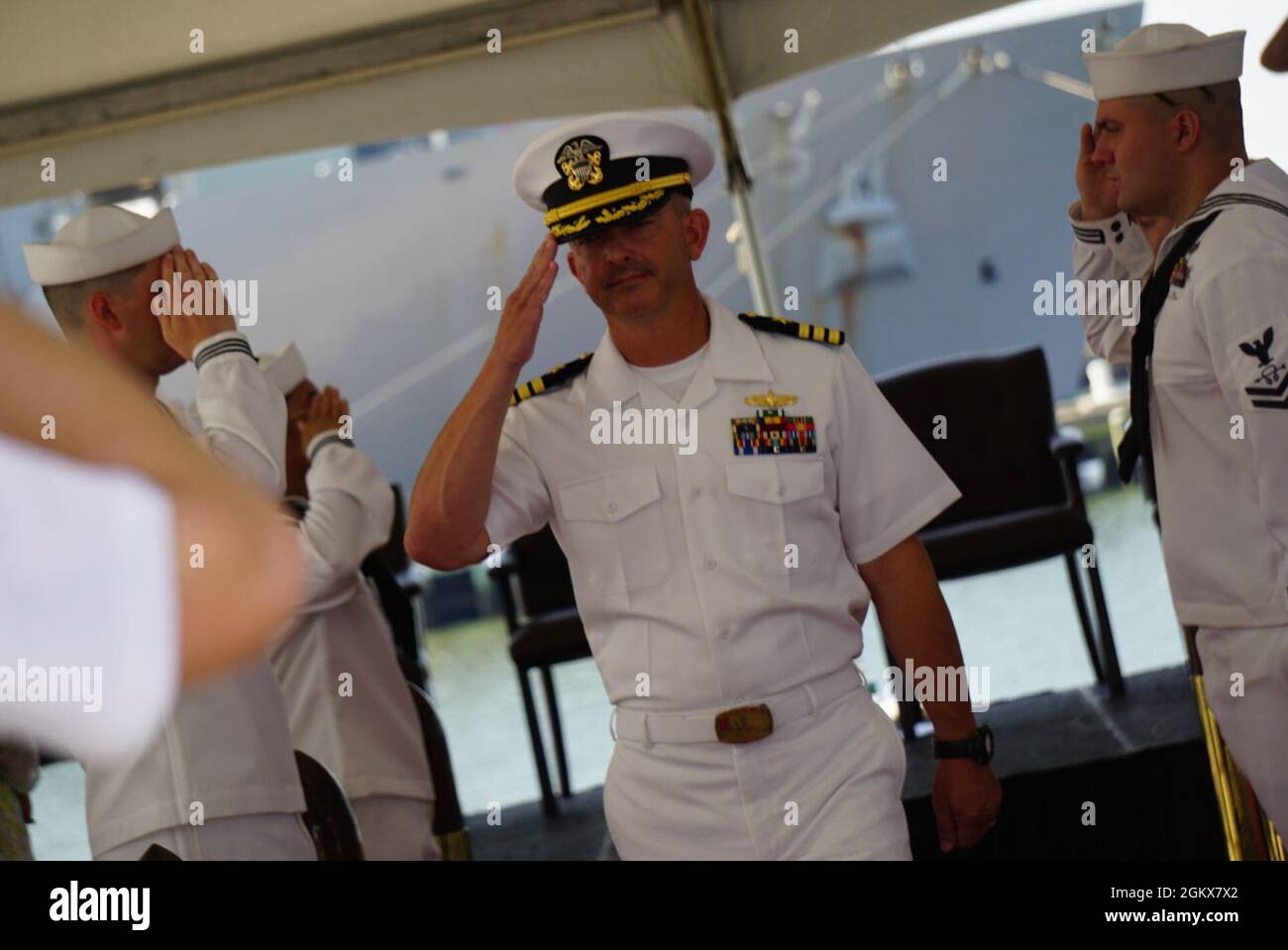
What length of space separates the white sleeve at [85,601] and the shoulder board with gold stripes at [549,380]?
70.4 inches

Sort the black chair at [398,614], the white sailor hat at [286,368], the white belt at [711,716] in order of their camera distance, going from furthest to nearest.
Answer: the black chair at [398,614] → the white sailor hat at [286,368] → the white belt at [711,716]

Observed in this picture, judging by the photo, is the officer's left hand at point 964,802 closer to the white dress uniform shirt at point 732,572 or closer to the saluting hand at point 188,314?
the white dress uniform shirt at point 732,572

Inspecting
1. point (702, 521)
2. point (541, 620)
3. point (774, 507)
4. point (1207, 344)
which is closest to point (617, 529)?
point (702, 521)

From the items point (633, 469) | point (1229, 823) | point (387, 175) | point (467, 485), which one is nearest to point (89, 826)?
point (467, 485)

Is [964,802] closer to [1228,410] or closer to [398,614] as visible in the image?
[1228,410]

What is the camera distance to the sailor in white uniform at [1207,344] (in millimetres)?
2305

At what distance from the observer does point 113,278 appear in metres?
2.49

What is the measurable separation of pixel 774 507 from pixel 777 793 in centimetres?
46

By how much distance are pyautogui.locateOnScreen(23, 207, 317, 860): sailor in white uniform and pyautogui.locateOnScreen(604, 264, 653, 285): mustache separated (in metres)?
0.59

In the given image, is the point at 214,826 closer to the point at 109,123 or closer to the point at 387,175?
the point at 109,123

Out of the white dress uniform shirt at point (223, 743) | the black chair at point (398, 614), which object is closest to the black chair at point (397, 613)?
the black chair at point (398, 614)

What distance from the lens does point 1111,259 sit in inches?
105

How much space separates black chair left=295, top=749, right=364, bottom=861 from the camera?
2.56 m
